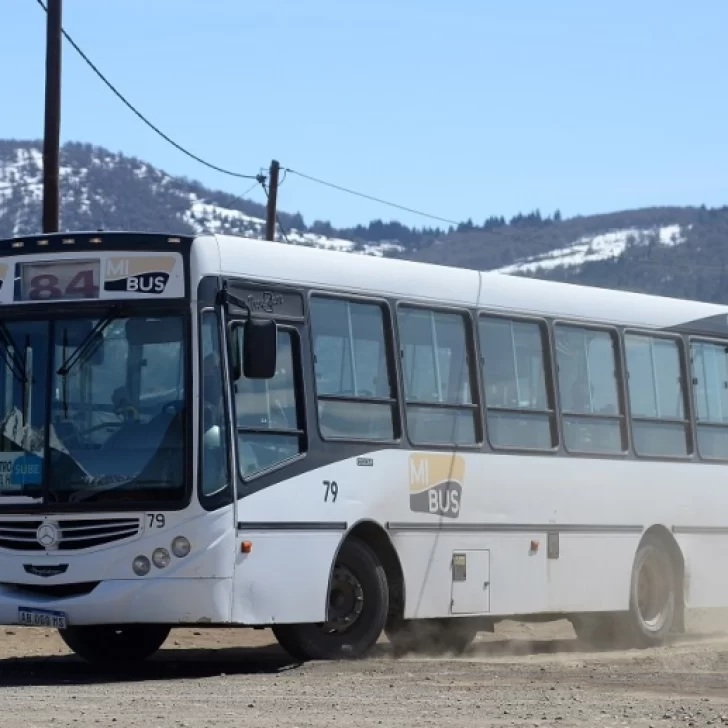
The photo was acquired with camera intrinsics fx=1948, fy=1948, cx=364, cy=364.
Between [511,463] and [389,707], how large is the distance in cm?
510

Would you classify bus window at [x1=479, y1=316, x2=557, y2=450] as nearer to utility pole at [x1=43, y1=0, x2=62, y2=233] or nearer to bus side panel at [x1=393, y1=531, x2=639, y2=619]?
bus side panel at [x1=393, y1=531, x2=639, y2=619]

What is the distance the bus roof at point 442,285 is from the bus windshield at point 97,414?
81 cm

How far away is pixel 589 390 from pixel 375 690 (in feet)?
18.6

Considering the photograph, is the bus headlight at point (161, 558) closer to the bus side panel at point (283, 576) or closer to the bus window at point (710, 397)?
the bus side panel at point (283, 576)

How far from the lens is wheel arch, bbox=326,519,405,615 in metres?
14.1

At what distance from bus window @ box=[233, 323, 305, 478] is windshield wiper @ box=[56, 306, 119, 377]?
0.86 metres

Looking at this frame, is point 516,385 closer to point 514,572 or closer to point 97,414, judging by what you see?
point 514,572

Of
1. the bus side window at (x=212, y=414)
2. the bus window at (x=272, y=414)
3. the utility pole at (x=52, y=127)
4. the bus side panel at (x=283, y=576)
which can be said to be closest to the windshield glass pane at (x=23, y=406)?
the bus side window at (x=212, y=414)

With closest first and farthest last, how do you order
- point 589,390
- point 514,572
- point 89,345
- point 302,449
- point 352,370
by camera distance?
point 89,345 < point 302,449 < point 352,370 < point 514,572 < point 589,390

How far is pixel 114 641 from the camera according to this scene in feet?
47.8

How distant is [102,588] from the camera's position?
12.6 m

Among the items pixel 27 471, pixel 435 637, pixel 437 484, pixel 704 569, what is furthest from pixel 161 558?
pixel 704 569

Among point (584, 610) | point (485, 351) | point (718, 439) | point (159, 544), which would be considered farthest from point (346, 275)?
point (718, 439)

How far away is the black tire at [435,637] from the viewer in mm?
15367
